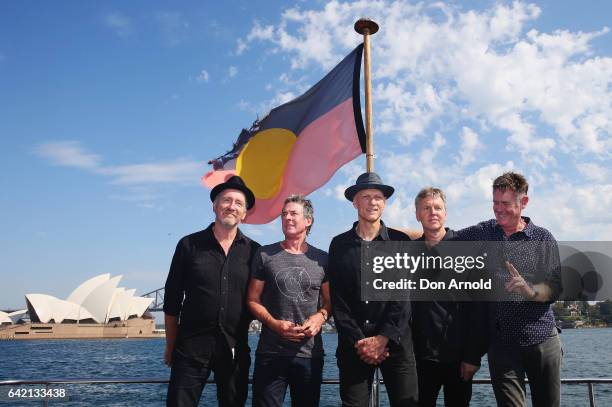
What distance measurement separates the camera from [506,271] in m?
4.03

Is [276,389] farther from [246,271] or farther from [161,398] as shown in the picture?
[161,398]

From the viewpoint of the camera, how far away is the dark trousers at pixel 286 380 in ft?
13.3

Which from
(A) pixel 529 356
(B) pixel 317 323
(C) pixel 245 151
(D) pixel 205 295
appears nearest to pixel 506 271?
(A) pixel 529 356

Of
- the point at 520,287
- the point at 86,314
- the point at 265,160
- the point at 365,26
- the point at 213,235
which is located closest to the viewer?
the point at 520,287

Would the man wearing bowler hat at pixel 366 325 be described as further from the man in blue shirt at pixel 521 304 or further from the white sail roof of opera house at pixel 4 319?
the white sail roof of opera house at pixel 4 319

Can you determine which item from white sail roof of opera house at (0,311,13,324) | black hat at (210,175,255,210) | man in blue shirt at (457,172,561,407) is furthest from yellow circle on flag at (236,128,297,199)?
white sail roof of opera house at (0,311,13,324)

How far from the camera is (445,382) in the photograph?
4062mm

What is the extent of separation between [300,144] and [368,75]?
6.71 feet

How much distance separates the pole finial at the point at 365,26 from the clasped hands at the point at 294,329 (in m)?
4.97

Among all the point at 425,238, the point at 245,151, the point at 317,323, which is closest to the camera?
the point at 317,323

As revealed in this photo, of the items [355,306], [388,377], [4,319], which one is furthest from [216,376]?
[4,319]

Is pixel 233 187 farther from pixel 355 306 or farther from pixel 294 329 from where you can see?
pixel 355 306

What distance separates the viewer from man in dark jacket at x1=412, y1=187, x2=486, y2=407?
4016 millimetres

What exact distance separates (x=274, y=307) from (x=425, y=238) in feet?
5.11
